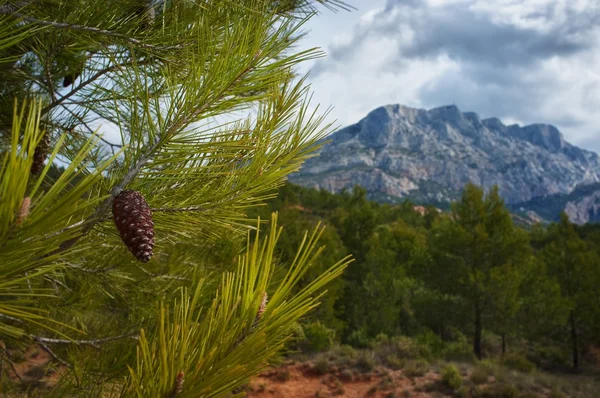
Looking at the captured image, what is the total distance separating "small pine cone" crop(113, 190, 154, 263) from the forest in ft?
36.1

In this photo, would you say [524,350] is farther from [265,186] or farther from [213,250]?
[265,186]

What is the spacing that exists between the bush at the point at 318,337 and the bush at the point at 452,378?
4.21 meters

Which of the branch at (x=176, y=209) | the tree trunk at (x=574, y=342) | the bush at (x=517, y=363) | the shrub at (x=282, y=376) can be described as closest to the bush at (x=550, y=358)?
the tree trunk at (x=574, y=342)

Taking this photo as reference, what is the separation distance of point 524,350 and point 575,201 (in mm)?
216067

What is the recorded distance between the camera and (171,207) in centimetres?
143

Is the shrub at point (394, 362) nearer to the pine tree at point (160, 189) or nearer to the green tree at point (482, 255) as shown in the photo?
the green tree at point (482, 255)

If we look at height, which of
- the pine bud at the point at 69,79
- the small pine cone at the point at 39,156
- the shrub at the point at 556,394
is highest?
the pine bud at the point at 69,79

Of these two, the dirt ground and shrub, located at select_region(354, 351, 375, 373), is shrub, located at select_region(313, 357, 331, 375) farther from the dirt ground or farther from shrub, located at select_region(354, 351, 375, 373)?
shrub, located at select_region(354, 351, 375, 373)

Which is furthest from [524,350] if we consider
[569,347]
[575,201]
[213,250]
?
[575,201]

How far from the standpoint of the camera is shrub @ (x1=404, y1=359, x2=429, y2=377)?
10898 millimetres

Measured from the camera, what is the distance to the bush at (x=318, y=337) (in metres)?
13.4

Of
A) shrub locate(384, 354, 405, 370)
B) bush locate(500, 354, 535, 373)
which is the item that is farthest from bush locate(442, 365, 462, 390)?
bush locate(500, 354, 535, 373)

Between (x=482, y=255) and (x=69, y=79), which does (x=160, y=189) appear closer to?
(x=69, y=79)

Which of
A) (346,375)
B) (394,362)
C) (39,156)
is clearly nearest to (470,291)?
(394,362)
